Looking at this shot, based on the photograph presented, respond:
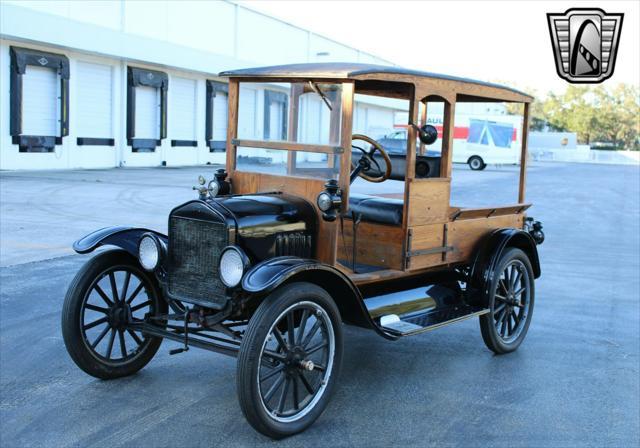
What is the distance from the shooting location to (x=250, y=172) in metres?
5.53

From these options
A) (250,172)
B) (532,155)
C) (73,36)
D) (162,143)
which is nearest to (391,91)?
(250,172)

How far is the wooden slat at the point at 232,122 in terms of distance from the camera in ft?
18.2

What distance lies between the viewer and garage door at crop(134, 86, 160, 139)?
27016 mm

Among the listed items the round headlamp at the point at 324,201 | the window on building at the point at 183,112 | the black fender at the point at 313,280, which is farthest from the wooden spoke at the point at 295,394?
the window on building at the point at 183,112

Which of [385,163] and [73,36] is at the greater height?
[73,36]


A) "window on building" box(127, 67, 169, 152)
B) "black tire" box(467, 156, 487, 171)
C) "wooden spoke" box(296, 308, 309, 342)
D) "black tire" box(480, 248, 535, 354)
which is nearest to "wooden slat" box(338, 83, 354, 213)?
"wooden spoke" box(296, 308, 309, 342)

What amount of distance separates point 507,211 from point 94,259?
349cm

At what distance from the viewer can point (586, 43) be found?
12602mm

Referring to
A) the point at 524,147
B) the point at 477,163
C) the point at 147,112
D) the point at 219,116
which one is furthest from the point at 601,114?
the point at 524,147

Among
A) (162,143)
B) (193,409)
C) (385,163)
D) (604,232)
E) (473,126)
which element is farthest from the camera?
(473,126)

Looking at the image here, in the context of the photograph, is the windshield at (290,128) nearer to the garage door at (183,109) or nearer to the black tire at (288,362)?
the black tire at (288,362)

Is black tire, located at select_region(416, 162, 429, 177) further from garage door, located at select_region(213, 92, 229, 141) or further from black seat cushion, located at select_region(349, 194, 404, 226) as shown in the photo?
garage door, located at select_region(213, 92, 229, 141)

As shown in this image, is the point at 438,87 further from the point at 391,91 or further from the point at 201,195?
the point at 201,195

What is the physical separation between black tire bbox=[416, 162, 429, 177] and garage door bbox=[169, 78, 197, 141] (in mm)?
23953
